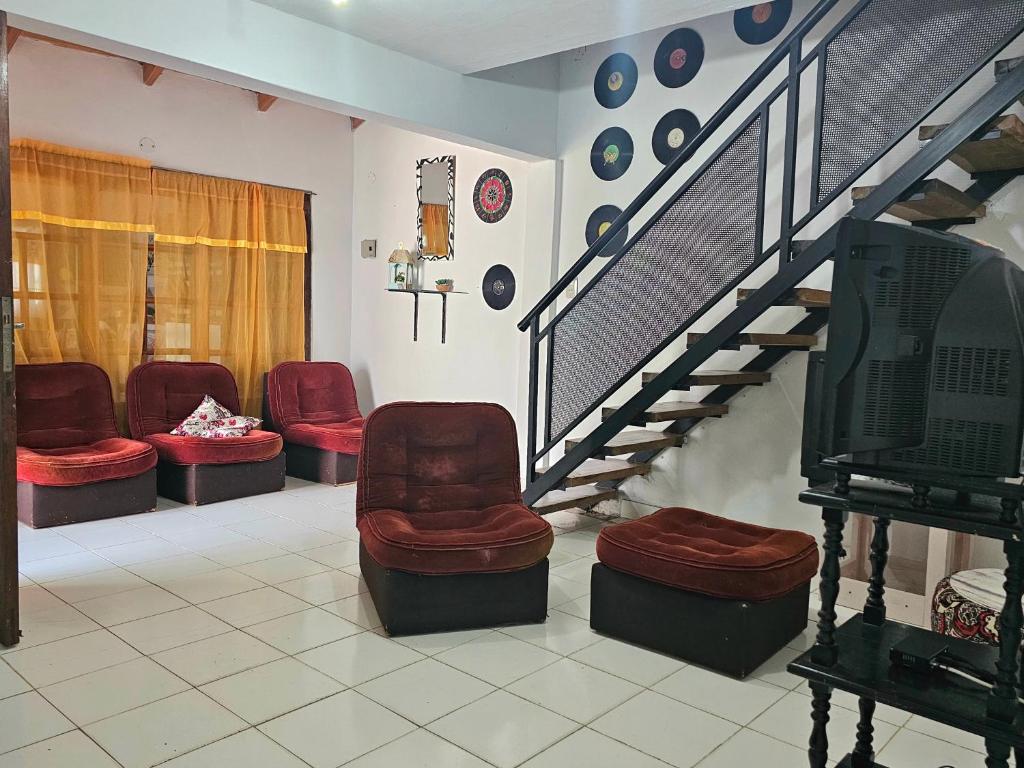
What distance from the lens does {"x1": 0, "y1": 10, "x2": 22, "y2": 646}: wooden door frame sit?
3062mm

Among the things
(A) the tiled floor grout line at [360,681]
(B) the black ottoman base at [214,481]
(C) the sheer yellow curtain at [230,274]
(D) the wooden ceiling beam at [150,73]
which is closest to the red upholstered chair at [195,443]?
(B) the black ottoman base at [214,481]

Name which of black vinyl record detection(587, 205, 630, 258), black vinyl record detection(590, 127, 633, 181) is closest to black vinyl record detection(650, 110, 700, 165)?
black vinyl record detection(590, 127, 633, 181)

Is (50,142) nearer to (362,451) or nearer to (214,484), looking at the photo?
(214,484)

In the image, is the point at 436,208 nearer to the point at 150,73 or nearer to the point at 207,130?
the point at 207,130

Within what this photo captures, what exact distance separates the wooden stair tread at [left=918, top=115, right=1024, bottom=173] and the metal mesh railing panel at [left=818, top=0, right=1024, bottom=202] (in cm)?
17

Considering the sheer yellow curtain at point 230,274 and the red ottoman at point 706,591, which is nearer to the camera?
the red ottoman at point 706,591

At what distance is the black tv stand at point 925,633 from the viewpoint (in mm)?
1761

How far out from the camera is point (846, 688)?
1938 mm

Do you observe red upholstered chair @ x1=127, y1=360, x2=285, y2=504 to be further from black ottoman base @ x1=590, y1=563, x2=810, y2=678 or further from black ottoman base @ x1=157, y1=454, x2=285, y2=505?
black ottoman base @ x1=590, y1=563, x2=810, y2=678

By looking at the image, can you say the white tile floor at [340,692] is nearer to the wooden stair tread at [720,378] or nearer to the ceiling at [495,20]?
the wooden stair tread at [720,378]

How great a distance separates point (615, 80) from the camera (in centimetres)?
548

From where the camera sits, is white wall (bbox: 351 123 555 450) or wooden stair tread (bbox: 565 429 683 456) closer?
wooden stair tread (bbox: 565 429 683 456)

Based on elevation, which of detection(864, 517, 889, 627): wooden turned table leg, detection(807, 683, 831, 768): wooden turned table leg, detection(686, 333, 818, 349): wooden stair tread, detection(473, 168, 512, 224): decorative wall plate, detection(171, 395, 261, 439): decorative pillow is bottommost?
detection(807, 683, 831, 768): wooden turned table leg

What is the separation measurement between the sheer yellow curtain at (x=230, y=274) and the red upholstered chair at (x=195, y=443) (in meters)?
0.34
